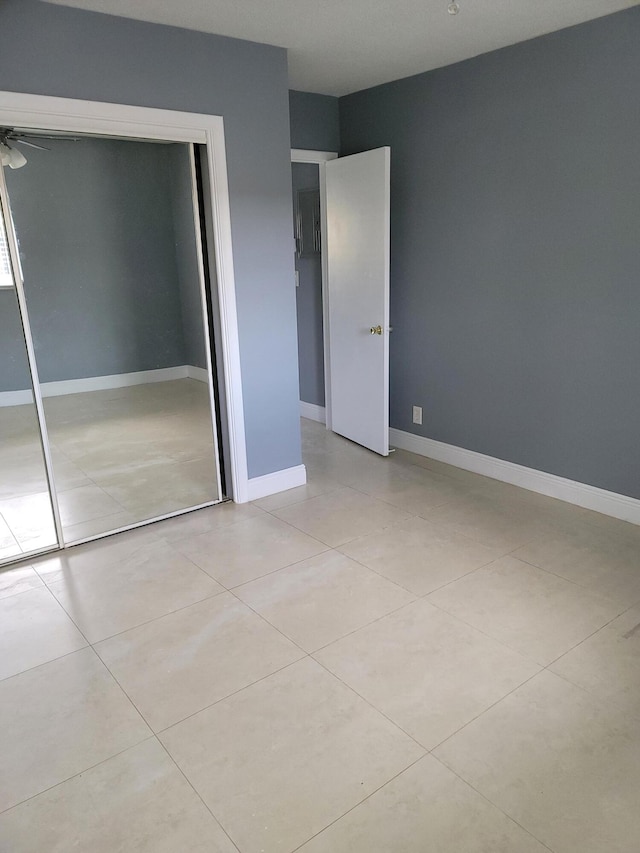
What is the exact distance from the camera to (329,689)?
2021 millimetres

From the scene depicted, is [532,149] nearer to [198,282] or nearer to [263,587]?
[198,282]

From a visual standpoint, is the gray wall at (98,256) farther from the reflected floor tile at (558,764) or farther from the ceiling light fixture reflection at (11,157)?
the reflected floor tile at (558,764)

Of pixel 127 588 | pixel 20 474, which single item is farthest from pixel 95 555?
pixel 20 474

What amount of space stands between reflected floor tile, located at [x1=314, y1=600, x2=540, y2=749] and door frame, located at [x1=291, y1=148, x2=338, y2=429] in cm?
262

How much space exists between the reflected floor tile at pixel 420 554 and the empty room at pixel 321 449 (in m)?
0.02

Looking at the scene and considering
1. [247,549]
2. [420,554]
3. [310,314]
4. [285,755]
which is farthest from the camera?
[310,314]

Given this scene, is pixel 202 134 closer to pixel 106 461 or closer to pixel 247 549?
pixel 106 461

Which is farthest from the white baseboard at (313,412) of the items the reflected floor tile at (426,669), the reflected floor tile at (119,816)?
the reflected floor tile at (119,816)

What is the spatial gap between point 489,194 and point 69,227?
7.44 ft

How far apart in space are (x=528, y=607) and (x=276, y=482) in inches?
67.4

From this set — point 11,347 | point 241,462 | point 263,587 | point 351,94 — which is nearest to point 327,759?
point 263,587

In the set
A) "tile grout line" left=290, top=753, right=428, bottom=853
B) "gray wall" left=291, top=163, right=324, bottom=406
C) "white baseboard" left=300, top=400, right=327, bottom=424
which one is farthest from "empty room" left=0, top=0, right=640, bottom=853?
"white baseboard" left=300, top=400, right=327, bottom=424

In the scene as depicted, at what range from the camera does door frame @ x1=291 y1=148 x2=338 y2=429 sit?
4.25 m

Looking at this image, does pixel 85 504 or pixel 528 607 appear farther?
pixel 85 504
